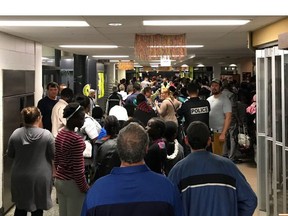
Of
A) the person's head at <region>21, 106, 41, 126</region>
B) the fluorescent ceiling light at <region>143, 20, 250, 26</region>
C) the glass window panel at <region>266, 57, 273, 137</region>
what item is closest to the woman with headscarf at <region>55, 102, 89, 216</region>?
the person's head at <region>21, 106, 41, 126</region>

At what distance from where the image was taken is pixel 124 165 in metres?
2.41

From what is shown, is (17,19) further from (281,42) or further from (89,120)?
(281,42)

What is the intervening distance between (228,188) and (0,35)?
438 cm

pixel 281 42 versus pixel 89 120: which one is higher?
pixel 281 42

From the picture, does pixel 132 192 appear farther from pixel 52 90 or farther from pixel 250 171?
pixel 250 171

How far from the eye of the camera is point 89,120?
17.6 ft

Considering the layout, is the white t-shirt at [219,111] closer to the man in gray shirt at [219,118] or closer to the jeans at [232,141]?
the man in gray shirt at [219,118]

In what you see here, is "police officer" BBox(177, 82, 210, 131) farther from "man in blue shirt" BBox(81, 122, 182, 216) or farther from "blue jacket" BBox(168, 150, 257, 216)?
"man in blue shirt" BBox(81, 122, 182, 216)

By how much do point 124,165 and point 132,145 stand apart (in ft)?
0.39

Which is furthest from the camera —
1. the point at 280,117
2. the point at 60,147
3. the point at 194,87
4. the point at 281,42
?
the point at 194,87

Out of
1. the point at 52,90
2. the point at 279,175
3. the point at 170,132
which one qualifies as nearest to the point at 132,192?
the point at 170,132

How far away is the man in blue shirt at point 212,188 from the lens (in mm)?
3064

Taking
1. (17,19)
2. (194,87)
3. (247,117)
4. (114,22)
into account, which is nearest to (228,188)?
(114,22)

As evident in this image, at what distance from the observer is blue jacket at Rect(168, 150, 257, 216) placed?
3064 millimetres
